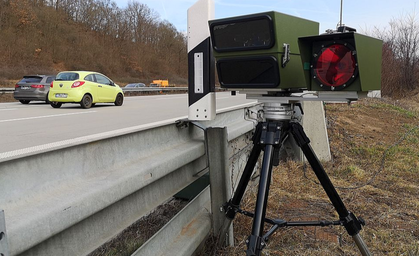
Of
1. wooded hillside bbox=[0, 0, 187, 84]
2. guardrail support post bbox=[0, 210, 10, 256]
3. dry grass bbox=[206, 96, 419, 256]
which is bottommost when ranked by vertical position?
dry grass bbox=[206, 96, 419, 256]

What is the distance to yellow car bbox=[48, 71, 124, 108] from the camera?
12750mm

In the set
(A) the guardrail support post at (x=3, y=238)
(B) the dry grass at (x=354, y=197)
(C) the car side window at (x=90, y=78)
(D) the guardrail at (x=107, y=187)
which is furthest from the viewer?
(C) the car side window at (x=90, y=78)

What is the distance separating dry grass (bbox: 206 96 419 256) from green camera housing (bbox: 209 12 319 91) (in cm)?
135

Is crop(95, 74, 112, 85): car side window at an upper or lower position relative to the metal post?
upper

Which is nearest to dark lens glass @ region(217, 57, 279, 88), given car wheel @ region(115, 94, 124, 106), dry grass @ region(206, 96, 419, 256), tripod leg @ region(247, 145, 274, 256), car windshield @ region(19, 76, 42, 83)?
tripod leg @ region(247, 145, 274, 256)

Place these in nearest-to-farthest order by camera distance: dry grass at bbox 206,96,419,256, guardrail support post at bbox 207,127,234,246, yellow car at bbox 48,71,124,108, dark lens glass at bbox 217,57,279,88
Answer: dark lens glass at bbox 217,57,279,88, guardrail support post at bbox 207,127,234,246, dry grass at bbox 206,96,419,256, yellow car at bbox 48,71,124,108

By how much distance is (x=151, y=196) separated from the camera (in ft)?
6.71

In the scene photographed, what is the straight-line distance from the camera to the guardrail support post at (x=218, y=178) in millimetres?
2666

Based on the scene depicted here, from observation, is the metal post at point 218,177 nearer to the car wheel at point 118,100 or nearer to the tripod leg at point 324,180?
the tripod leg at point 324,180

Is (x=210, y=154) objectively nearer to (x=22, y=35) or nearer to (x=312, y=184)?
(x=312, y=184)

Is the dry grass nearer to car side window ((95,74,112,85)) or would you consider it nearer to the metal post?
the metal post

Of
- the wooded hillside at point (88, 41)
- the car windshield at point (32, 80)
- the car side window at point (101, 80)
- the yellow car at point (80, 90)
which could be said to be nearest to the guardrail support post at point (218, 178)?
the yellow car at point (80, 90)

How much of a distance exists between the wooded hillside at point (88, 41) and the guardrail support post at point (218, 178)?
3598 cm

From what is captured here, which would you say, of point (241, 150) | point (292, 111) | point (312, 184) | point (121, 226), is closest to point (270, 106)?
point (292, 111)
